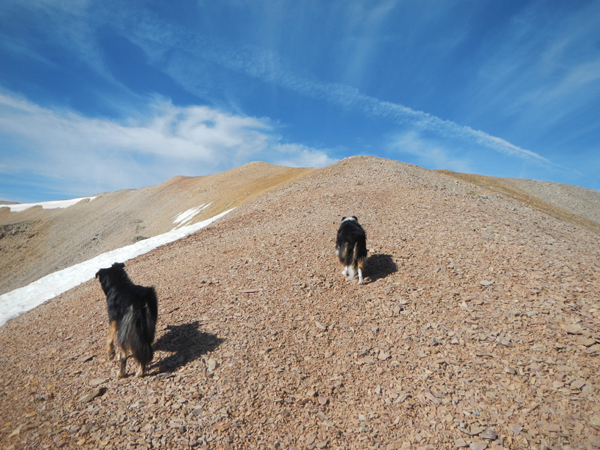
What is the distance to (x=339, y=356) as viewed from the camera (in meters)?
5.54

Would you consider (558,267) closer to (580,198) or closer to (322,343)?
(322,343)

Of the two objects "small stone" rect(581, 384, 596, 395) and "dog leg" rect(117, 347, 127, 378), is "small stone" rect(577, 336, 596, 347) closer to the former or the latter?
"small stone" rect(581, 384, 596, 395)

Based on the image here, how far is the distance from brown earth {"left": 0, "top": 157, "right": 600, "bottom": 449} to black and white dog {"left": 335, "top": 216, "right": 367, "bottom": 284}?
452mm

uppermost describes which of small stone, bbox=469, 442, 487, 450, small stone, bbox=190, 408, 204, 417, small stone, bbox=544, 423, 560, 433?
small stone, bbox=190, 408, 204, 417

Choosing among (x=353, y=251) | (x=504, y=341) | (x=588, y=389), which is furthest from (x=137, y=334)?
(x=588, y=389)

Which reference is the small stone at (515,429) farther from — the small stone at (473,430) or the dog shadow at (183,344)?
the dog shadow at (183,344)

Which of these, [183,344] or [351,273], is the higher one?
[351,273]

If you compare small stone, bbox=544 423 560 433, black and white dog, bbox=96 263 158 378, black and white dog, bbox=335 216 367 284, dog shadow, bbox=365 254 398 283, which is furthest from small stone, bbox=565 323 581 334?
black and white dog, bbox=96 263 158 378

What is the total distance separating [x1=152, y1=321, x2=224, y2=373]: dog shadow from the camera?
17.8 ft

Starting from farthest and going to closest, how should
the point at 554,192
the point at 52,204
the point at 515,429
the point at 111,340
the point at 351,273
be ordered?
the point at 52,204 → the point at 554,192 → the point at 351,273 → the point at 111,340 → the point at 515,429

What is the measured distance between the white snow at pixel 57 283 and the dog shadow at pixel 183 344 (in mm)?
8785

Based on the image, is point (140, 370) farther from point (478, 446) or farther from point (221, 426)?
point (478, 446)

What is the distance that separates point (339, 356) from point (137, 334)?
3.54m

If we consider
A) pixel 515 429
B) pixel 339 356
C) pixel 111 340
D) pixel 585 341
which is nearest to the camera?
pixel 515 429
